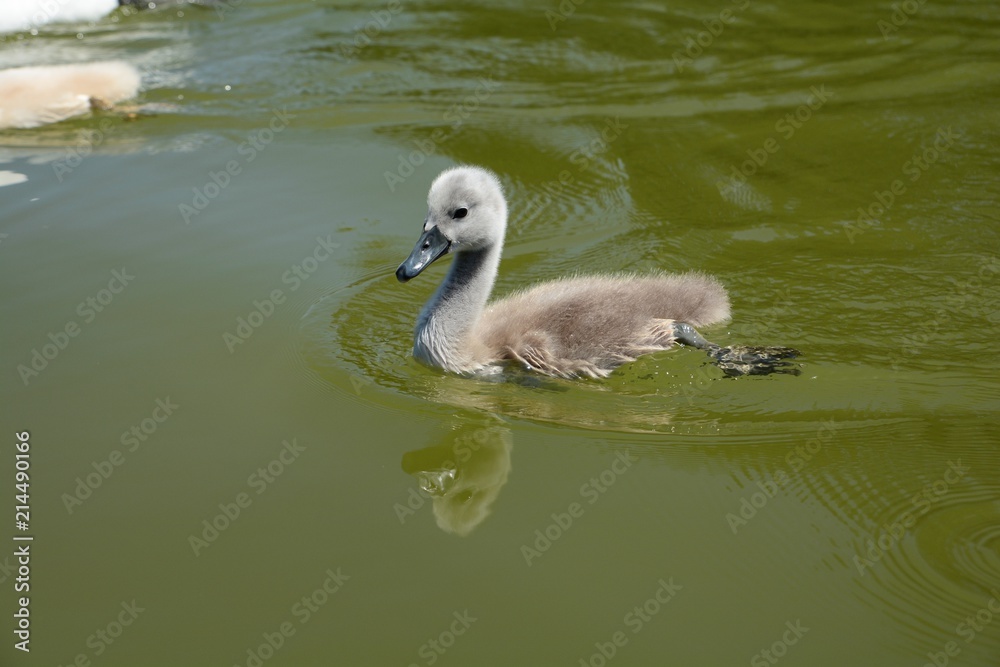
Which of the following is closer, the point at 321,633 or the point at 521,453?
the point at 321,633

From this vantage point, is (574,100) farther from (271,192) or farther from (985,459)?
(985,459)

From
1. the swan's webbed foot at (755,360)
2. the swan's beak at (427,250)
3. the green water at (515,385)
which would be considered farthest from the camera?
the swan's webbed foot at (755,360)

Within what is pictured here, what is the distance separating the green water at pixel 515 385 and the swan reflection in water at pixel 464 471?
0.02 metres

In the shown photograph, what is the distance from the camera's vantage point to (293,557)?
366 cm

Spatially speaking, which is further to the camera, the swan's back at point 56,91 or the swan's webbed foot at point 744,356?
the swan's back at point 56,91

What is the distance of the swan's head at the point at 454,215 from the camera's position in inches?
186

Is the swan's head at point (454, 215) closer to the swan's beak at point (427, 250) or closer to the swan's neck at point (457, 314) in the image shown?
the swan's beak at point (427, 250)

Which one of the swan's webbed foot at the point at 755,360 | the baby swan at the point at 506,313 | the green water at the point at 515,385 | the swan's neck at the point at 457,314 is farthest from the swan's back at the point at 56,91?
the swan's webbed foot at the point at 755,360

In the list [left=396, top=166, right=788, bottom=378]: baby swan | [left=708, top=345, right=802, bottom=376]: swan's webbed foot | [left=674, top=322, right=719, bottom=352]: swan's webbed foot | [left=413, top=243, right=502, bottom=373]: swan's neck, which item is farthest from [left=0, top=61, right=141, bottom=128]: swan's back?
[left=708, top=345, right=802, bottom=376]: swan's webbed foot

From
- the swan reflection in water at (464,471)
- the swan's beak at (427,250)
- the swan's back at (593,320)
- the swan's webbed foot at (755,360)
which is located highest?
the swan's beak at (427,250)

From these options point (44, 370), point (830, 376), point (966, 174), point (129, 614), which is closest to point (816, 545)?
point (830, 376)

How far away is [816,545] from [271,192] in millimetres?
4378

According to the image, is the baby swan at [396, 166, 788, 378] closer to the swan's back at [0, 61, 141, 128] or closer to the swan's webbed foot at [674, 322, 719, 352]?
the swan's webbed foot at [674, 322, 719, 352]

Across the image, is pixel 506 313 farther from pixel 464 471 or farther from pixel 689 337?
pixel 464 471
